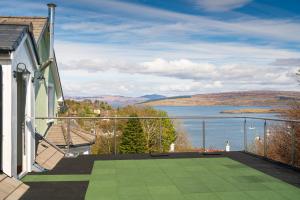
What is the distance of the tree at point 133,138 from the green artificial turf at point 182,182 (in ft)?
68.7

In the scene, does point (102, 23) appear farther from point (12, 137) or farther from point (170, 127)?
point (12, 137)

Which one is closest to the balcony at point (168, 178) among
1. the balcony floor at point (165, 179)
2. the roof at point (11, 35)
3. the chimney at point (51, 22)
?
the balcony floor at point (165, 179)

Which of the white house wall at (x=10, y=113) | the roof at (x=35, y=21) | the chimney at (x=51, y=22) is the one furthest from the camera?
the chimney at (x=51, y=22)

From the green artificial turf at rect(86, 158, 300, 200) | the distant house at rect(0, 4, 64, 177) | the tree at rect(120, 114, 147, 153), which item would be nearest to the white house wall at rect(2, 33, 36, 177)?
the distant house at rect(0, 4, 64, 177)

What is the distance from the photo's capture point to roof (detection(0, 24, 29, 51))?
5.30 m

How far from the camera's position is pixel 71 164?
7832 mm

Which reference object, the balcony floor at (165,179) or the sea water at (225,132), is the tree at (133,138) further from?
the balcony floor at (165,179)

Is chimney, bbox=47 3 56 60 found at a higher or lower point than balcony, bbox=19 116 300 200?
higher

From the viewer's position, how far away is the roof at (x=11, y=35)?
5305mm

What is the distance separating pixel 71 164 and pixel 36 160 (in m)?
0.75

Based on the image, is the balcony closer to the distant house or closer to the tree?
the distant house

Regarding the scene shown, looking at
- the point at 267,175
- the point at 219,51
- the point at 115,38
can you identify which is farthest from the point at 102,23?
the point at 267,175

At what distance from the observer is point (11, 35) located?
570cm

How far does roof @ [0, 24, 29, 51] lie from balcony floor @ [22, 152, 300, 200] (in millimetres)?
2106
